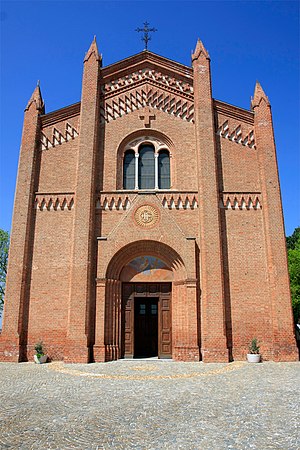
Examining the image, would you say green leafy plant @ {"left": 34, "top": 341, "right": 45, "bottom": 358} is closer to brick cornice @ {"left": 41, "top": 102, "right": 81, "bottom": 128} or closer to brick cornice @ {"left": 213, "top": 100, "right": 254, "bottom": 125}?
brick cornice @ {"left": 41, "top": 102, "right": 81, "bottom": 128}

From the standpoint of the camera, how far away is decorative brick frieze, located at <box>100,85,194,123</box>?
1602 centimetres

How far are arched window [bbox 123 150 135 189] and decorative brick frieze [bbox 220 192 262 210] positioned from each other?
13.9 feet

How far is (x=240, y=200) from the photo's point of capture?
1457cm

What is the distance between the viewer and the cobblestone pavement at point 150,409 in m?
4.85

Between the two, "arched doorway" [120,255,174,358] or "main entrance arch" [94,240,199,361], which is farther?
"arched doorway" [120,255,174,358]

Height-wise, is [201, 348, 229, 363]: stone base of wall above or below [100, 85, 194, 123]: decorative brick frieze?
below

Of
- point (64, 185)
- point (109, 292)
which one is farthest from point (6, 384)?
point (64, 185)

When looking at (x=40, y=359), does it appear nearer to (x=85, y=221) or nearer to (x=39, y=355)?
(x=39, y=355)

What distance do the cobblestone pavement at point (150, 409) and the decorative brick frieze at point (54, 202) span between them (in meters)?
6.72

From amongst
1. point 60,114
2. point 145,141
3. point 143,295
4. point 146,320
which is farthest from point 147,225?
point 60,114

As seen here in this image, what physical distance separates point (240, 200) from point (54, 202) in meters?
8.23

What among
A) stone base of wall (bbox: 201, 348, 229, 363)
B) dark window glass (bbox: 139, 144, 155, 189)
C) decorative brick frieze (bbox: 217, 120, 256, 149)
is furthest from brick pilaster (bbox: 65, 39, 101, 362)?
decorative brick frieze (bbox: 217, 120, 256, 149)

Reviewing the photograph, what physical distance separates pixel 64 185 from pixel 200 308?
803 cm

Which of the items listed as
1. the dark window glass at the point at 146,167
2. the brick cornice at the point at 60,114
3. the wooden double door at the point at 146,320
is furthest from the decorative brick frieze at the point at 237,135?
the wooden double door at the point at 146,320
